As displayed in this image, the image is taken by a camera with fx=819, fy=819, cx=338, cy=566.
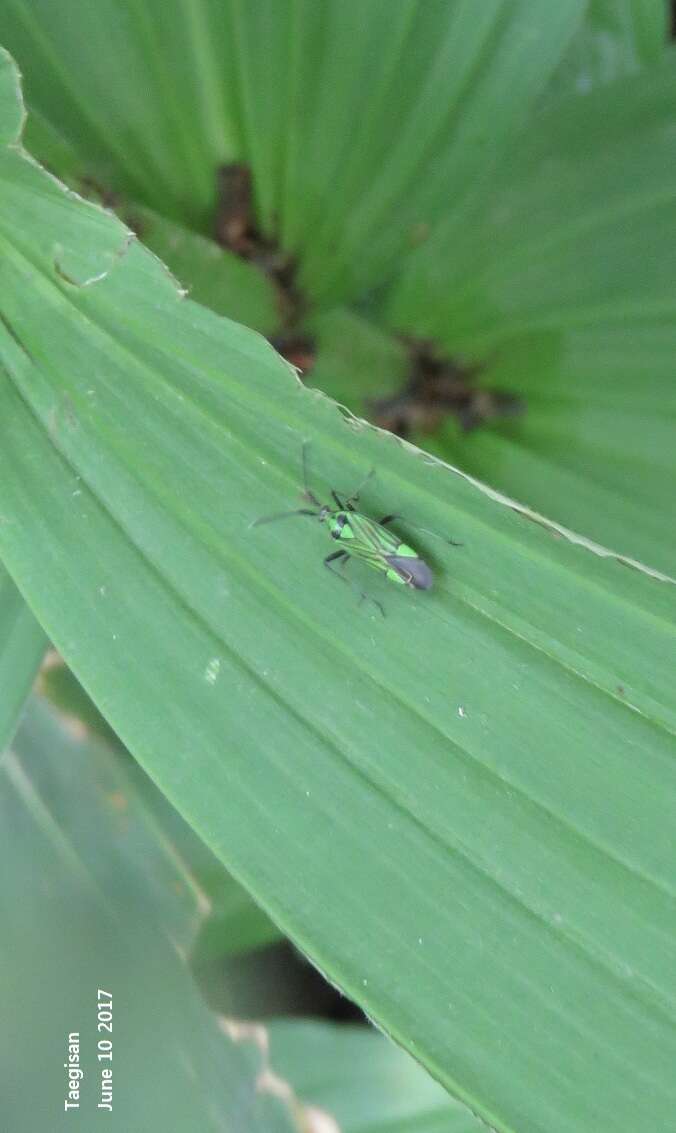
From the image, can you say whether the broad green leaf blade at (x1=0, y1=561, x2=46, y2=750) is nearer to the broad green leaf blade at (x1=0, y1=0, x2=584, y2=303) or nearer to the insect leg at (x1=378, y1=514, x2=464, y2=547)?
the insect leg at (x1=378, y1=514, x2=464, y2=547)

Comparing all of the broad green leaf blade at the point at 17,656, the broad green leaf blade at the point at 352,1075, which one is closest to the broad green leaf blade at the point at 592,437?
the broad green leaf blade at the point at 17,656

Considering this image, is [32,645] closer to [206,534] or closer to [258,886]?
[206,534]

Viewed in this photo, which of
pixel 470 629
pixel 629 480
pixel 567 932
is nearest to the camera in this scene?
pixel 567 932

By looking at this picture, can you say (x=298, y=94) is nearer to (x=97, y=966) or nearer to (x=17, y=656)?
(x=17, y=656)

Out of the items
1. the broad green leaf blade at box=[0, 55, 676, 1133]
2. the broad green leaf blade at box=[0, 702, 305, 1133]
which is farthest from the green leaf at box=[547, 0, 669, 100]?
the broad green leaf blade at box=[0, 702, 305, 1133]

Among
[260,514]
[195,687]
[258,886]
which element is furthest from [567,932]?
[260,514]
